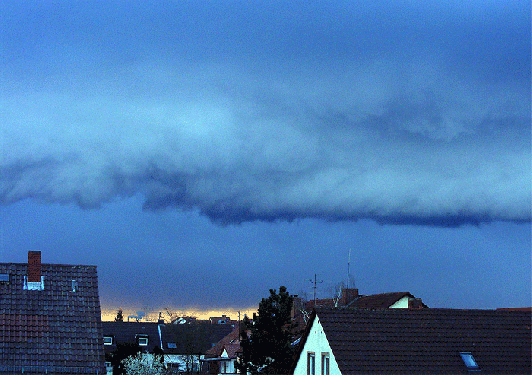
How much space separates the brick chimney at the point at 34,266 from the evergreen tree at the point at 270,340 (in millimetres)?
22715

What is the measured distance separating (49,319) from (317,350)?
1381 centimetres

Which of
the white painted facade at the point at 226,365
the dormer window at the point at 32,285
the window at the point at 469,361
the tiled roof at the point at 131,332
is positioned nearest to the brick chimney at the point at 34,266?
the dormer window at the point at 32,285

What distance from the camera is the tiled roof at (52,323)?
30938 mm

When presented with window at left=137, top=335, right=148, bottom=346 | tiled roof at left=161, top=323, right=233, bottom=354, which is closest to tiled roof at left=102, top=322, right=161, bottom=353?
window at left=137, top=335, right=148, bottom=346

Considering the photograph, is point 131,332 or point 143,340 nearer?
point 143,340

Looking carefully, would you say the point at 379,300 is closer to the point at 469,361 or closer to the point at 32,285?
the point at 469,361

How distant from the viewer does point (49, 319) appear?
33.0m

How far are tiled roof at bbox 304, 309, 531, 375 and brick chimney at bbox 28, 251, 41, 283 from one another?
50.1 ft

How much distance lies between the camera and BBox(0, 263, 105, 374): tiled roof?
30938mm

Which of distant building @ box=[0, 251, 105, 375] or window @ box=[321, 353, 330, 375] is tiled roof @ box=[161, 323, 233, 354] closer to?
distant building @ box=[0, 251, 105, 375]

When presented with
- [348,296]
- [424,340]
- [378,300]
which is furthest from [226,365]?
[424,340]

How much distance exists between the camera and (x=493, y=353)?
33.2 meters

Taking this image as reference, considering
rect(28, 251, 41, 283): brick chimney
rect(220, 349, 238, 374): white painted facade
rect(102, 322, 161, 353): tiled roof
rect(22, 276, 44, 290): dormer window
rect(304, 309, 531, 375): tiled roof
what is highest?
rect(28, 251, 41, 283): brick chimney

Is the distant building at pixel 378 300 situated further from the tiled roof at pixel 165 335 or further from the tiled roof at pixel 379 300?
the tiled roof at pixel 165 335
